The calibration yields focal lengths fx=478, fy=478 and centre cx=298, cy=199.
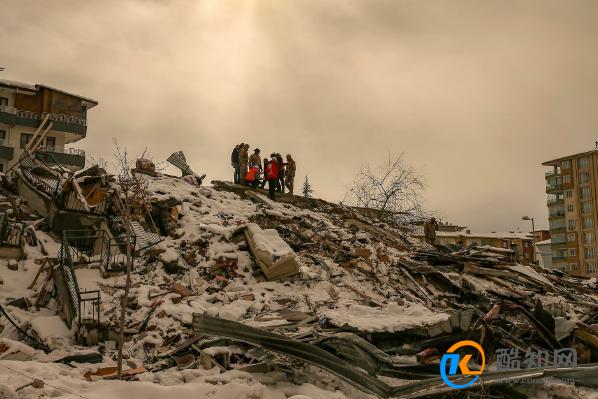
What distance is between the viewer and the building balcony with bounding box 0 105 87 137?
1443 inches

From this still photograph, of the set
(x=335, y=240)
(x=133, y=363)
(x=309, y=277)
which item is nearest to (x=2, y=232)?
(x=133, y=363)

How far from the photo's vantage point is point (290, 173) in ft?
64.5

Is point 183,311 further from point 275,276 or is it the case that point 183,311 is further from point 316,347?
point 316,347

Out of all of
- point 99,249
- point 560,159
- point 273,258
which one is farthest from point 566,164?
point 99,249

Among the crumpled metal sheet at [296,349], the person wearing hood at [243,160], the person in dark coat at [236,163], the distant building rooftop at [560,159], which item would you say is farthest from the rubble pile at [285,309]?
the distant building rooftop at [560,159]

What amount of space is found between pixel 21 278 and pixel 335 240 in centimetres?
822

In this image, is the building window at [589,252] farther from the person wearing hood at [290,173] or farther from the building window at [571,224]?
the person wearing hood at [290,173]

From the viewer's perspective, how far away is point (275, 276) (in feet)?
36.3

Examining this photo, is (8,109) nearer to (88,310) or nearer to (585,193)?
(88,310)

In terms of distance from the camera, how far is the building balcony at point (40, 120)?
3666cm

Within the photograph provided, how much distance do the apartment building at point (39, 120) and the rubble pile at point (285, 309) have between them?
86.2 feet

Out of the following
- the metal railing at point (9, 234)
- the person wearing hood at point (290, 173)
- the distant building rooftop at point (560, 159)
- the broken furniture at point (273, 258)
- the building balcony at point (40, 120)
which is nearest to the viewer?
the metal railing at point (9, 234)

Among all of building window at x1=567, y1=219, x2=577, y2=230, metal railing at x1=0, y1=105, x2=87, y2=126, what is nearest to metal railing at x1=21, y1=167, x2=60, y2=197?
metal railing at x1=0, y1=105, x2=87, y2=126

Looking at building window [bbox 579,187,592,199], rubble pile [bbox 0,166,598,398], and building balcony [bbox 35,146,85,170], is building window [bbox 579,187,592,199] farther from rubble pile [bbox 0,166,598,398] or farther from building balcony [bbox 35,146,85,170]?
building balcony [bbox 35,146,85,170]
